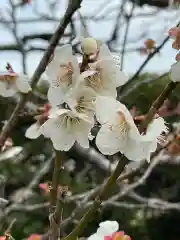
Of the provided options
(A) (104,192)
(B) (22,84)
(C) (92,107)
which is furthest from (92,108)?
(B) (22,84)

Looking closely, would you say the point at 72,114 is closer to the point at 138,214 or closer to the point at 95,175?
the point at 95,175

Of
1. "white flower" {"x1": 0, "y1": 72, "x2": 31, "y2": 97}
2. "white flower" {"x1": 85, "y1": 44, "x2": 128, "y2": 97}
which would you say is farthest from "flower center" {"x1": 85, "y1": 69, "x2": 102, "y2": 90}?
"white flower" {"x1": 0, "y1": 72, "x2": 31, "y2": 97}

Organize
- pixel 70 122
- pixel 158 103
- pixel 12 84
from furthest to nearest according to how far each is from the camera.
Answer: pixel 12 84
pixel 70 122
pixel 158 103

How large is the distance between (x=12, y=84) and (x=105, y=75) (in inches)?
14.9

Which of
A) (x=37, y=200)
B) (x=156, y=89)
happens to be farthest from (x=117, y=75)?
(x=156, y=89)

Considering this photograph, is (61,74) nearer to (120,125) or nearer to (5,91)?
(120,125)

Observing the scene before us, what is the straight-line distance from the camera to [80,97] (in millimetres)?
560

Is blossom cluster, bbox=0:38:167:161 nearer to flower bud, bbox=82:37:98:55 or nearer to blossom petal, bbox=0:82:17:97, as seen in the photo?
flower bud, bbox=82:37:98:55

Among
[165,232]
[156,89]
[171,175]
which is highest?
[156,89]

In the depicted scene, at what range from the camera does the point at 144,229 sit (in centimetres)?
324

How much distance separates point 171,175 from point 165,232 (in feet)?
1.67

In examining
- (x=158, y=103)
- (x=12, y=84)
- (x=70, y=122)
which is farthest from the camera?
(x=12, y=84)

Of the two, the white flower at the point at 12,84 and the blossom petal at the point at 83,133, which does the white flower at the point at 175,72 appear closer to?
the blossom petal at the point at 83,133

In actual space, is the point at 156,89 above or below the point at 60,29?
below
